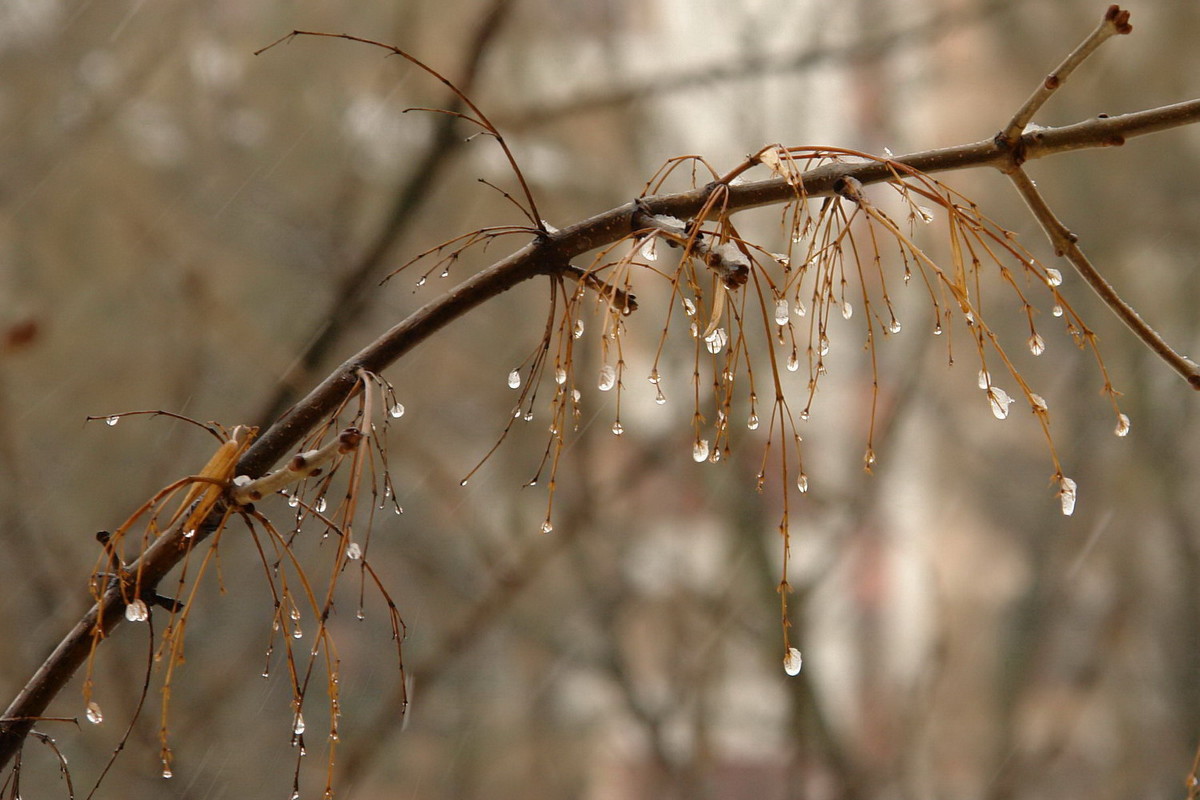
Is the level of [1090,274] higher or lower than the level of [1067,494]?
higher

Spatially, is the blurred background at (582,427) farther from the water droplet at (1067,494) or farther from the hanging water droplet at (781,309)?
the water droplet at (1067,494)

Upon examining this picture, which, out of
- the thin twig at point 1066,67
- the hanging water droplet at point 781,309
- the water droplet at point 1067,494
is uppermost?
the thin twig at point 1066,67

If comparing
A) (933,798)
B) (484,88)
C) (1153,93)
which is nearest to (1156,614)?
(933,798)

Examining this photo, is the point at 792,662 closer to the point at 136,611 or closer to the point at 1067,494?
the point at 1067,494

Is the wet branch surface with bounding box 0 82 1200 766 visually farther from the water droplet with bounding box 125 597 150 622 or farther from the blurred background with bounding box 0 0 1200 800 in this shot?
the blurred background with bounding box 0 0 1200 800

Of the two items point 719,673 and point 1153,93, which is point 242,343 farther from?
point 1153,93

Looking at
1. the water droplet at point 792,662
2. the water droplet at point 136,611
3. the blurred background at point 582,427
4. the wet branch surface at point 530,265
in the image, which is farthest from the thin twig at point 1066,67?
the blurred background at point 582,427

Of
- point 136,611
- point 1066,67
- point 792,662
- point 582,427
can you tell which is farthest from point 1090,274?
point 582,427

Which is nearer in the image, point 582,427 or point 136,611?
point 136,611
